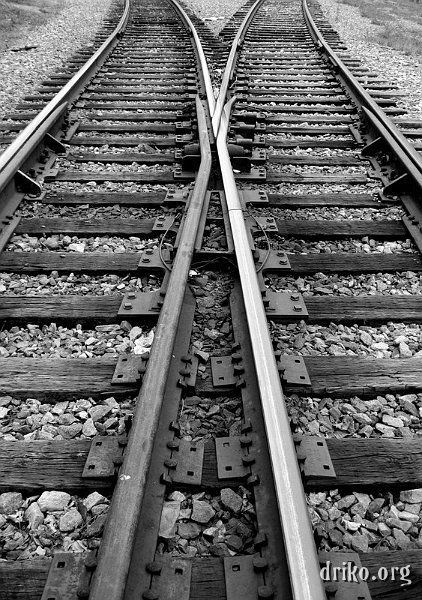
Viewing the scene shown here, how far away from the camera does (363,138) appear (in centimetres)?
537

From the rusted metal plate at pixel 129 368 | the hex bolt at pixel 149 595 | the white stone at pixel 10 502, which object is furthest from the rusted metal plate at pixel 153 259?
the hex bolt at pixel 149 595

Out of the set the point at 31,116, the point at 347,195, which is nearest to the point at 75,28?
the point at 31,116

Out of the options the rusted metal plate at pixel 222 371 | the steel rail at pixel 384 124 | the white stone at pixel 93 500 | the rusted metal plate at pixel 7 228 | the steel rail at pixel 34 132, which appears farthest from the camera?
the steel rail at pixel 384 124

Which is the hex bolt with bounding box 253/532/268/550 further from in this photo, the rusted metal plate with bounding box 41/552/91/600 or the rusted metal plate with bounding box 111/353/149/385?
the rusted metal plate with bounding box 111/353/149/385

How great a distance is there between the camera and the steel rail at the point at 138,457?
1.55m

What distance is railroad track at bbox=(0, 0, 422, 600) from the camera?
1722 mm

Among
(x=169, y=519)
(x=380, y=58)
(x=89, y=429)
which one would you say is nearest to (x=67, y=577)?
(x=169, y=519)

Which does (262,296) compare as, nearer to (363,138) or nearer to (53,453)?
(53,453)

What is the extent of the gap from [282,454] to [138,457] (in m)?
0.49

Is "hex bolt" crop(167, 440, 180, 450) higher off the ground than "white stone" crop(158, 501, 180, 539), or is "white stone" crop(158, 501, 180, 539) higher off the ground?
"hex bolt" crop(167, 440, 180, 450)

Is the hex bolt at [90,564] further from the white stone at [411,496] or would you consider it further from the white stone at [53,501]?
the white stone at [411,496]

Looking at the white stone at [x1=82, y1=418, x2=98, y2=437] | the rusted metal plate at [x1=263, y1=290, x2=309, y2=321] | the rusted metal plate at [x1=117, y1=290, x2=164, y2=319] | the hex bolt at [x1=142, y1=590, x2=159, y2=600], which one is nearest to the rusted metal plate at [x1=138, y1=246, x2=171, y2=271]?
the rusted metal plate at [x1=117, y1=290, x2=164, y2=319]

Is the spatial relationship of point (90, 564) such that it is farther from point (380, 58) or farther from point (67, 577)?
point (380, 58)

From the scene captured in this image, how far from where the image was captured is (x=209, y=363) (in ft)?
8.21
